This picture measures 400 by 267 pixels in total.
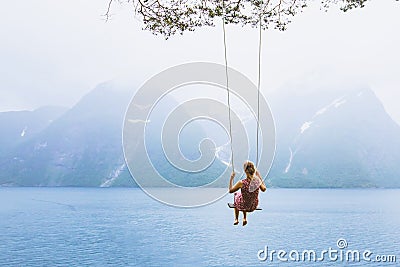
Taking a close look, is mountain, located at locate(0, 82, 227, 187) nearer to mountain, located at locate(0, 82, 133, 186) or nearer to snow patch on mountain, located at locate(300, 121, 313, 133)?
mountain, located at locate(0, 82, 133, 186)

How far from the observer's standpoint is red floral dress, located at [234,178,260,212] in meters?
Result: 6.69

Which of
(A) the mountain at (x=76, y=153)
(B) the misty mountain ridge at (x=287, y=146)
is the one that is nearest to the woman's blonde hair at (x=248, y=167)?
(B) the misty mountain ridge at (x=287, y=146)

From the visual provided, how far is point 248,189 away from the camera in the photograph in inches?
263

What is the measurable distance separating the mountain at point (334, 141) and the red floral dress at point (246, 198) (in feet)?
307

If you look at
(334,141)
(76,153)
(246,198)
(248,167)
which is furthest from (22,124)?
(248,167)

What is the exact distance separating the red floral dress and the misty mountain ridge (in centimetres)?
7756

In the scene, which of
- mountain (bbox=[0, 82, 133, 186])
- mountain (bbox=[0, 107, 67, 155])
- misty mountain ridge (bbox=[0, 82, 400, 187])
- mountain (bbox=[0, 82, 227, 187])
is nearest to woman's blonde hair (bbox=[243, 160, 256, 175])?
misty mountain ridge (bbox=[0, 82, 400, 187])

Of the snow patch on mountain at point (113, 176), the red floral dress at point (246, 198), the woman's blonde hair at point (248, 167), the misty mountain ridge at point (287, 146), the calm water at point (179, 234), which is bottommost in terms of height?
the calm water at point (179, 234)

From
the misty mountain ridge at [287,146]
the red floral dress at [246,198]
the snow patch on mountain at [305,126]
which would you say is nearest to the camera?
the red floral dress at [246,198]

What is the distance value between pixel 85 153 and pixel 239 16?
342 ft

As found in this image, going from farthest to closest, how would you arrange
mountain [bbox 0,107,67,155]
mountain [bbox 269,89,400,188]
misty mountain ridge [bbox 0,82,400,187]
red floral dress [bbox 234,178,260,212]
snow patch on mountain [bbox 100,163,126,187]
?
mountain [bbox 0,107,67,155], snow patch on mountain [bbox 100,163,126,187], misty mountain ridge [bbox 0,82,400,187], mountain [bbox 269,89,400,188], red floral dress [bbox 234,178,260,212]

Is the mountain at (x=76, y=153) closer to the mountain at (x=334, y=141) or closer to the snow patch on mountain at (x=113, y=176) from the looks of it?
the snow patch on mountain at (x=113, y=176)

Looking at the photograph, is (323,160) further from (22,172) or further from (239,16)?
(239,16)

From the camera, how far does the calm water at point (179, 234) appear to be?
31.6 metres
